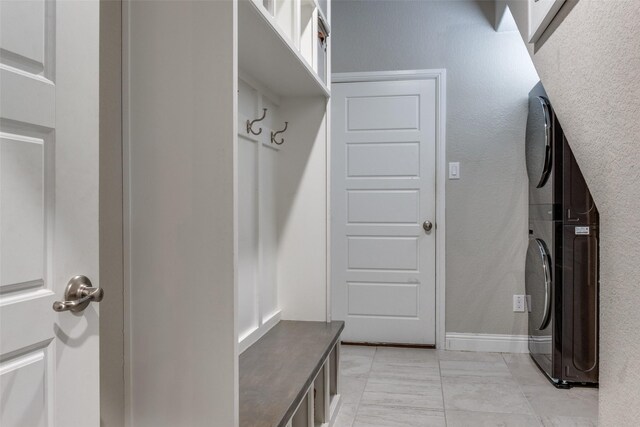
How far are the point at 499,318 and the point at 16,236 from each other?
343cm

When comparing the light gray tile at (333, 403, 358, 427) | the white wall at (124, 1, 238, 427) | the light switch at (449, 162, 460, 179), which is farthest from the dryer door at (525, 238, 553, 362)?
the white wall at (124, 1, 238, 427)

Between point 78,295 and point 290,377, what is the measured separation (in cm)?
89

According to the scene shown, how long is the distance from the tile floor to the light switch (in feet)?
4.21

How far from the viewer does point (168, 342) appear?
1.37 m

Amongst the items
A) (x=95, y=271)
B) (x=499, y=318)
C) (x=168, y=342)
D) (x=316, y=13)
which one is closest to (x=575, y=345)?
(x=499, y=318)

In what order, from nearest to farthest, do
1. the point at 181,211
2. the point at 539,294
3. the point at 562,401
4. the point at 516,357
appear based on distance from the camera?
the point at 181,211, the point at 562,401, the point at 539,294, the point at 516,357

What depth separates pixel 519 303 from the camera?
371cm

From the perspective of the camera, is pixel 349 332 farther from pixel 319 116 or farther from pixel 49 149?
pixel 49 149

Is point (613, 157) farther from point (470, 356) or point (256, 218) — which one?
point (470, 356)

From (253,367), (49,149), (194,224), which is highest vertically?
(49,149)

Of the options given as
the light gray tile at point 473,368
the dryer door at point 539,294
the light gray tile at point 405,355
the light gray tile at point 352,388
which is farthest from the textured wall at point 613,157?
the light gray tile at point 405,355

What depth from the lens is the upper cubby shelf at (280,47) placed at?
160 cm

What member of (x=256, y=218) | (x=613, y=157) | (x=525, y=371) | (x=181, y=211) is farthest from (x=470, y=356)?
(x=181, y=211)

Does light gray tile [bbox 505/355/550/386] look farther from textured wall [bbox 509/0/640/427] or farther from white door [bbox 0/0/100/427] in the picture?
white door [bbox 0/0/100/427]
